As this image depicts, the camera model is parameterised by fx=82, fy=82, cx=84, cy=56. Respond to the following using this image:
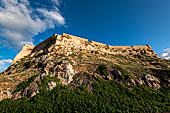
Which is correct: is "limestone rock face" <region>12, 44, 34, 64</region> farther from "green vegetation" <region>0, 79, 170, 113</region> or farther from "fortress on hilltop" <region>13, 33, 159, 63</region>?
"green vegetation" <region>0, 79, 170, 113</region>

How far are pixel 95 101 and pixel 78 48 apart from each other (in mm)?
28338

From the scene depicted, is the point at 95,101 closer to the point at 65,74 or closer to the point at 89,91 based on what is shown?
the point at 89,91

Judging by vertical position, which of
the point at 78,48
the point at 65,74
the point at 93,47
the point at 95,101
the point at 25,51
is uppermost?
the point at 25,51

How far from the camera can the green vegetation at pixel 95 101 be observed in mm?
11375

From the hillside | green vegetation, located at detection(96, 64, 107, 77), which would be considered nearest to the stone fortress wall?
the hillside

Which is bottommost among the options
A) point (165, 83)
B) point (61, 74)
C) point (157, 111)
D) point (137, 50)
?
point (157, 111)

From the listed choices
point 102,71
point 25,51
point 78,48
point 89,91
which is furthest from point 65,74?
point 25,51

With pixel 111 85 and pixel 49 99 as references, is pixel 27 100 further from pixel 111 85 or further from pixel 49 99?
pixel 111 85

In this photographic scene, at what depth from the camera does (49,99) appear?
12844 mm

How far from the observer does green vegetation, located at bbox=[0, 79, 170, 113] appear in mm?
11375

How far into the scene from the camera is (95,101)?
12.5 m

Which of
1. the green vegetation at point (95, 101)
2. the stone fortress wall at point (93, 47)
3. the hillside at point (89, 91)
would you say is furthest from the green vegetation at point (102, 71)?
the stone fortress wall at point (93, 47)

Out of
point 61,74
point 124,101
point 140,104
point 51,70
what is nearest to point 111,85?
point 124,101

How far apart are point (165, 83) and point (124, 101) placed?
11.4 m
